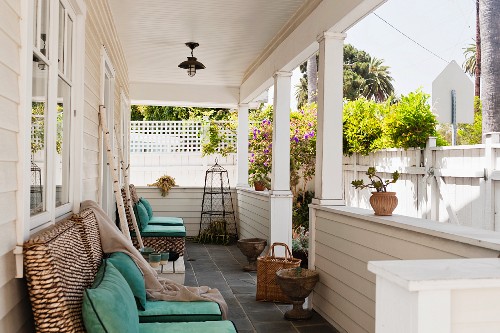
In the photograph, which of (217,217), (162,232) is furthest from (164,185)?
(162,232)

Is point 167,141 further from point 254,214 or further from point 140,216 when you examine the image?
point 140,216

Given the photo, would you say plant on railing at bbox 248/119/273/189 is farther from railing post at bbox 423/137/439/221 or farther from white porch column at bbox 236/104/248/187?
railing post at bbox 423/137/439/221

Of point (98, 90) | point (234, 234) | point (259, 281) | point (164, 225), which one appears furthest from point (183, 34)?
point (234, 234)

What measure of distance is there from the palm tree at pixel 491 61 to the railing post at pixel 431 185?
6.49 feet


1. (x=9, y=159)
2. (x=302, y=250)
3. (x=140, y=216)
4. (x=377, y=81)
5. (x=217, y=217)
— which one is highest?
(x=377, y=81)

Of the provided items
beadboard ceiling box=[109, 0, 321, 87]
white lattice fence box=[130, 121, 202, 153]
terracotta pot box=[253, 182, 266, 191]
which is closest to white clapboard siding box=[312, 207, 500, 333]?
beadboard ceiling box=[109, 0, 321, 87]

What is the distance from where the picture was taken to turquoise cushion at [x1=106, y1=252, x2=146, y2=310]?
2.84 metres

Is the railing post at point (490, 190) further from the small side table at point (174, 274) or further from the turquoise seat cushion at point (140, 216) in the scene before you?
the turquoise seat cushion at point (140, 216)

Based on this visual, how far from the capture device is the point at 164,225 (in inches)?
277

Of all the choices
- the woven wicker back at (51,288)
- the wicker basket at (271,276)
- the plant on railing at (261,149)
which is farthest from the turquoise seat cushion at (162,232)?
the woven wicker back at (51,288)

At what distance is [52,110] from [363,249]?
217 cm

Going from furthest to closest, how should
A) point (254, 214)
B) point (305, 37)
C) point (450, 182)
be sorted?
point (254, 214) < point (450, 182) < point (305, 37)

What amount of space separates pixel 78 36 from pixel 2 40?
1.69 metres

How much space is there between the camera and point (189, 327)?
255 centimetres
